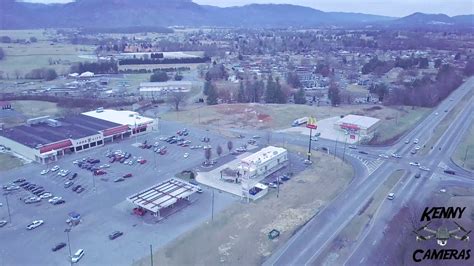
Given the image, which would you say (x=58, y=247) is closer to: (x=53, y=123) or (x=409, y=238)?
(x=409, y=238)

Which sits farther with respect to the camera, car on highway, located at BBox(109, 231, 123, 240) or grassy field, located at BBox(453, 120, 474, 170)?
grassy field, located at BBox(453, 120, 474, 170)

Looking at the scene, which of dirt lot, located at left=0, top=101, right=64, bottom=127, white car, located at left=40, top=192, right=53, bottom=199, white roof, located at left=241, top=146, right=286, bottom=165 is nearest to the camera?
white car, located at left=40, top=192, right=53, bottom=199

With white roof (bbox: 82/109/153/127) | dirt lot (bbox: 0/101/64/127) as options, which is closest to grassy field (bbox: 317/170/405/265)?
white roof (bbox: 82/109/153/127)

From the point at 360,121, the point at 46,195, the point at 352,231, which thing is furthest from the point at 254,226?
the point at 360,121

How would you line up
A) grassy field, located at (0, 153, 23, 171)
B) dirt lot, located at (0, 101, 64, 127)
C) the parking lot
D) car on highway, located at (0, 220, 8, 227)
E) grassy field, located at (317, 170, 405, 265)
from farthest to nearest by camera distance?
dirt lot, located at (0, 101, 64, 127), grassy field, located at (0, 153, 23, 171), car on highway, located at (0, 220, 8, 227), the parking lot, grassy field, located at (317, 170, 405, 265)

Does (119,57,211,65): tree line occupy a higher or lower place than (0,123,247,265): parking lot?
higher

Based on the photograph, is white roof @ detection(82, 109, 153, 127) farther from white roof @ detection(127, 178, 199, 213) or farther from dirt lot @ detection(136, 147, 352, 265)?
dirt lot @ detection(136, 147, 352, 265)
